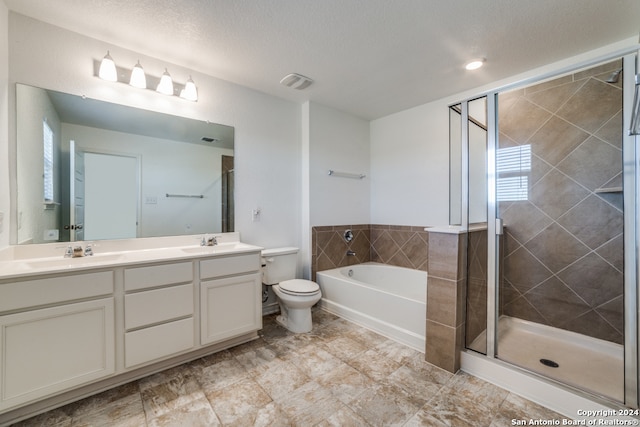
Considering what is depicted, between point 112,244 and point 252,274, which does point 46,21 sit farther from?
point 252,274

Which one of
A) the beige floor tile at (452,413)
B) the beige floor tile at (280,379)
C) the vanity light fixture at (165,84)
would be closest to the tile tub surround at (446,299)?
the beige floor tile at (452,413)

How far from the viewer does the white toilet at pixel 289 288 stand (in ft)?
7.95

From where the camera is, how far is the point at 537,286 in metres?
2.45

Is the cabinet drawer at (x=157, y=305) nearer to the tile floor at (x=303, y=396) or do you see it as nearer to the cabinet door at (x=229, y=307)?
the cabinet door at (x=229, y=307)

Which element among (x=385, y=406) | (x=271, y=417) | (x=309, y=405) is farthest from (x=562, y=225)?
(x=271, y=417)

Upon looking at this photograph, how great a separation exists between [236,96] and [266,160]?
692 mm

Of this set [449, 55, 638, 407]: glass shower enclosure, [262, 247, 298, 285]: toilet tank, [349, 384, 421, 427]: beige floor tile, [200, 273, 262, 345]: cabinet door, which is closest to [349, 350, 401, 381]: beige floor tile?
[349, 384, 421, 427]: beige floor tile

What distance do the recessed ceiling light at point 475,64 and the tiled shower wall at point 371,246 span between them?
1.66 m

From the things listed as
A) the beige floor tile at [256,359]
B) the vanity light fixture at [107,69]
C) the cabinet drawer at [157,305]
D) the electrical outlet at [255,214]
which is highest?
the vanity light fixture at [107,69]

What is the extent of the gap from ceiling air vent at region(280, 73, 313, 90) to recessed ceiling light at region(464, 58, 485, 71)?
1.40 m

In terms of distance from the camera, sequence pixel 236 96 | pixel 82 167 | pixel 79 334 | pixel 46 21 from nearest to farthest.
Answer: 1. pixel 79 334
2. pixel 46 21
3. pixel 82 167
4. pixel 236 96

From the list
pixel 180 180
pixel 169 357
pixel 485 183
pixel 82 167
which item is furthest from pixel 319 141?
pixel 169 357

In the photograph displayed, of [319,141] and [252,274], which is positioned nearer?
[252,274]

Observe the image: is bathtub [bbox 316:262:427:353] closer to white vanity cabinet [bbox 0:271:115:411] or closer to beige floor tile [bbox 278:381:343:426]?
beige floor tile [bbox 278:381:343:426]
